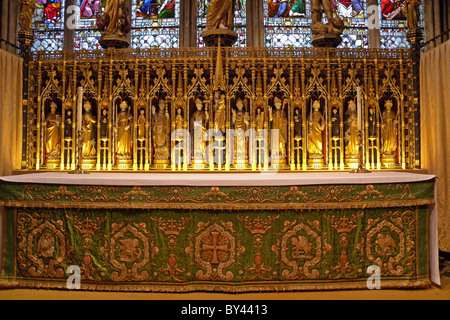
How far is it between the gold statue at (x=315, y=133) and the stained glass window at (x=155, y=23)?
3829mm

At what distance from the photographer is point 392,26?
8.10 m

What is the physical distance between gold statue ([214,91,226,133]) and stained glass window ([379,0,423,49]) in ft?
14.7

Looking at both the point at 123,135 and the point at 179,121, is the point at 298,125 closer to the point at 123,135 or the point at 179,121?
the point at 179,121

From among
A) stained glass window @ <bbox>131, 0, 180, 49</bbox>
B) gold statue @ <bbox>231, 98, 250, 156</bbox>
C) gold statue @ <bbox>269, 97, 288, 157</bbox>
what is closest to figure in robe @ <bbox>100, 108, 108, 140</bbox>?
gold statue @ <bbox>231, 98, 250, 156</bbox>

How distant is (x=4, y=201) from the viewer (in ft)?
12.3

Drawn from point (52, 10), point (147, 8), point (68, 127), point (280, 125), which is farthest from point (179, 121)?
point (52, 10)

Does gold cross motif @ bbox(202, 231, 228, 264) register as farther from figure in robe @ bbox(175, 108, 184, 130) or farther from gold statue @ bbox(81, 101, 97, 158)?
gold statue @ bbox(81, 101, 97, 158)

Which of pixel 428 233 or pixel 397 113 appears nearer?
pixel 428 233

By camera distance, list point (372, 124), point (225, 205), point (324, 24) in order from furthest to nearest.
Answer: point (324, 24) < point (372, 124) < point (225, 205)

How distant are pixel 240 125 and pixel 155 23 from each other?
12.6 feet
